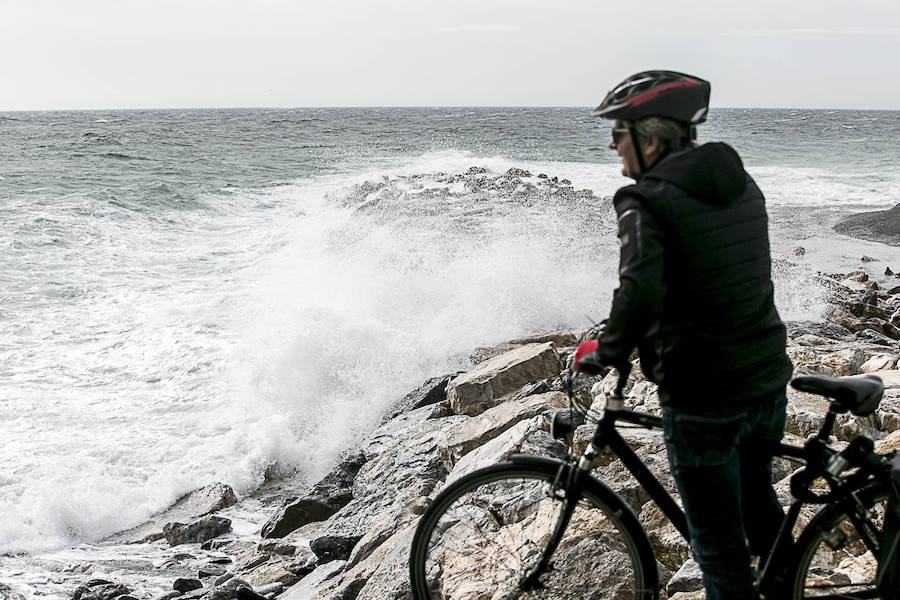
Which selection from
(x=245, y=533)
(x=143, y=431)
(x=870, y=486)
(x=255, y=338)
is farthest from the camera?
(x=255, y=338)

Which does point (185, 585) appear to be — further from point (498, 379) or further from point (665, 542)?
point (665, 542)

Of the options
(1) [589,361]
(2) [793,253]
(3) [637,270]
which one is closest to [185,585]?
(1) [589,361]

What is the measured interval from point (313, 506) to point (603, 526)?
13.5ft

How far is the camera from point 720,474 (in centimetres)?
237

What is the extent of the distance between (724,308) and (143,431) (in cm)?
806

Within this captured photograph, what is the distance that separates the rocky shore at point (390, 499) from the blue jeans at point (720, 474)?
2.31ft

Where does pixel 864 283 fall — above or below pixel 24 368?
above

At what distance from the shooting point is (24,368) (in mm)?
10742

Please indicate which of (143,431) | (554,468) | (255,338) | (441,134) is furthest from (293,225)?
(441,134)

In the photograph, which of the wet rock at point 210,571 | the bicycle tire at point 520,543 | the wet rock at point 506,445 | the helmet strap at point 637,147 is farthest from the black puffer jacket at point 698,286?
the wet rock at point 210,571

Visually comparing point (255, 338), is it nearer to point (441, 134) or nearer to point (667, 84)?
point (667, 84)

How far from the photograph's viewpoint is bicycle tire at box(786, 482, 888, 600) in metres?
2.47

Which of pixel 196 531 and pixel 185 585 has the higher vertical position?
pixel 185 585

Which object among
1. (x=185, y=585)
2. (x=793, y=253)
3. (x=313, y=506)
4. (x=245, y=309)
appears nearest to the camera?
(x=185, y=585)
